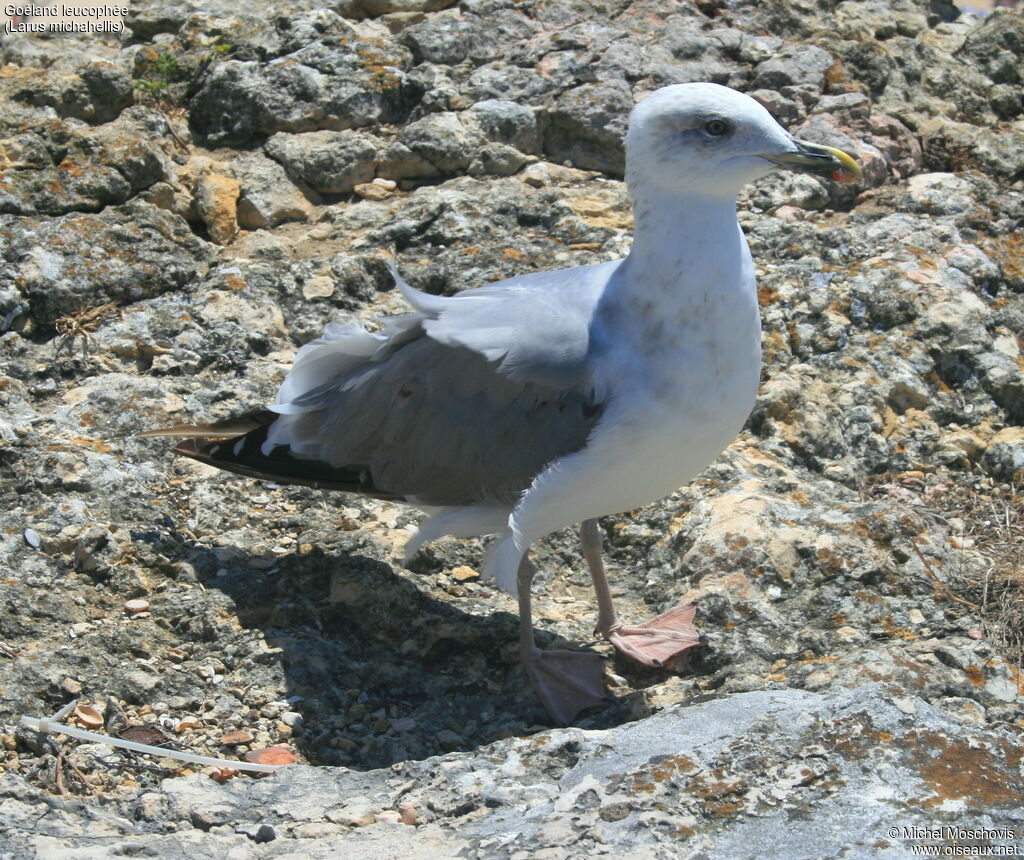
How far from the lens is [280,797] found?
303 cm

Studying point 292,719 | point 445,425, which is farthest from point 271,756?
point 445,425

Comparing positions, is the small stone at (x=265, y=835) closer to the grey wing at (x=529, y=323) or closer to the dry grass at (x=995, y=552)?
the grey wing at (x=529, y=323)

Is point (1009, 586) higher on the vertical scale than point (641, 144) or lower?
lower

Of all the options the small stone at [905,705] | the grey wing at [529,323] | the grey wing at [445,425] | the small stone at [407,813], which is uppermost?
the grey wing at [529,323]

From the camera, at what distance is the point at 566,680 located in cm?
373

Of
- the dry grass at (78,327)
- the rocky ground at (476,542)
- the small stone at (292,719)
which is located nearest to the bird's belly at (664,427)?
the rocky ground at (476,542)

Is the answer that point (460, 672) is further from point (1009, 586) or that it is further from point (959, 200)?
point (959, 200)

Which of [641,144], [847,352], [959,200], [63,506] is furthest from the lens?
[959,200]

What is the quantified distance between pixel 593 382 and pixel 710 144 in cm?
77

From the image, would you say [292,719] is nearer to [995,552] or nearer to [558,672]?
[558,672]

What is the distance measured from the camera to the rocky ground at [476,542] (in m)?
2.86

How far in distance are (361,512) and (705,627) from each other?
133 centimetres

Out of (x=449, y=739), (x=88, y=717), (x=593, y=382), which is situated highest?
(x=593, y=382)

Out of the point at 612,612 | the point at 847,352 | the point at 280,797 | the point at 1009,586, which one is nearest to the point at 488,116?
the point at 847,352
